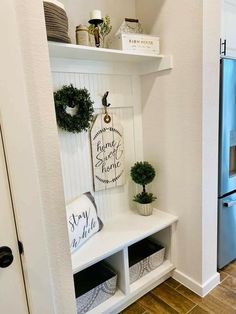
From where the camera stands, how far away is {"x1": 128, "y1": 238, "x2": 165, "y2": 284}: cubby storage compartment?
5.37 ft

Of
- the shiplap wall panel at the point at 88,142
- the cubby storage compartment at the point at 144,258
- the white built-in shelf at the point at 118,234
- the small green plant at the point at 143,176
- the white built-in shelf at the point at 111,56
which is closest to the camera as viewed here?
the white built-in shelf at the point at 111,56

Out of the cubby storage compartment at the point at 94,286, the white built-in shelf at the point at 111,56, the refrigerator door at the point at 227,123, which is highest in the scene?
the white built-in shelf at the point at 111,56

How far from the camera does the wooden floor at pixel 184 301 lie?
5.07 feet

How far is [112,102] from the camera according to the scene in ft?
5.65

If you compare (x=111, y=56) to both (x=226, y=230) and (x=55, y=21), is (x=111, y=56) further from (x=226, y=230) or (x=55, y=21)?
(x=226, y=230)

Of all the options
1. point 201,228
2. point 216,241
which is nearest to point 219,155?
point 201,228

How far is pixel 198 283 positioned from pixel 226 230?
448 millimetres

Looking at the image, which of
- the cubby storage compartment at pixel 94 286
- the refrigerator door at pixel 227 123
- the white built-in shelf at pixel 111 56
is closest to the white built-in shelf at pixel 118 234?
the cubby storage compartment at pixel 94 286

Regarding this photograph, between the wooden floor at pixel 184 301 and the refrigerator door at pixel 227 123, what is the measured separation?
2.32 ft

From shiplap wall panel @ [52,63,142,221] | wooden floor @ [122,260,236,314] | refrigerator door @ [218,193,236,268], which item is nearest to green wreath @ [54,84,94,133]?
shiplap wall panel @ [52,63,142,221]

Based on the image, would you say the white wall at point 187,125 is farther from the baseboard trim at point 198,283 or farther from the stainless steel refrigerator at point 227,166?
the stainless steel refrigerator at point 227,166

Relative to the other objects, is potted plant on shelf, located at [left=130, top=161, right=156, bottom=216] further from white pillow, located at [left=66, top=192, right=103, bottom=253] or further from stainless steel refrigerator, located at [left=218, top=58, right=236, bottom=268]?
stainless steel refrigerator, located at [left=218, top=58, right=236, bottom=268]

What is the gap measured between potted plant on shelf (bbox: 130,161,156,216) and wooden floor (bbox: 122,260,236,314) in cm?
58

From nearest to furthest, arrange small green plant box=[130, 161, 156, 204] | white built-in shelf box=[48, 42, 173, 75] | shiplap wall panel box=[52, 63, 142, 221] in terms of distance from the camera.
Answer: white built-in shelf box=[48, 42, 173, 75], shiplap wall panel box=[52, 63, 142, 221], small green plant box=[130, 161, 156, 204]
